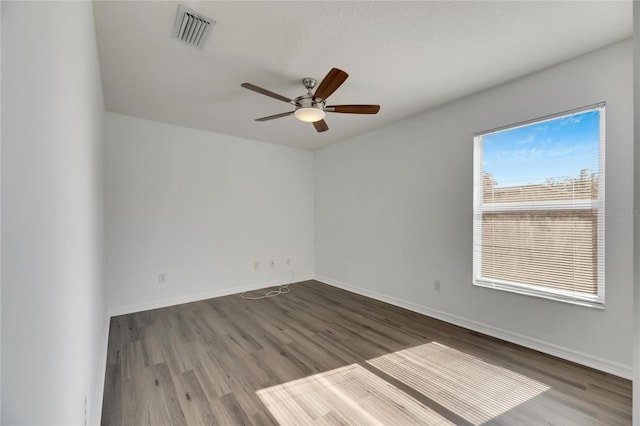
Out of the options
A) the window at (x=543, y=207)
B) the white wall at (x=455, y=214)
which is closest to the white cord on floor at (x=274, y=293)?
the white wall at (x=455, y=214)

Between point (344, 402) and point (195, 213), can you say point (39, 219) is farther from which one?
point (195, 213)

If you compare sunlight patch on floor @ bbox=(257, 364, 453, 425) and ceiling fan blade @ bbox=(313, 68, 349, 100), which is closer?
sunlight patch on floor @ bbox=(257, 364, 453, 425)

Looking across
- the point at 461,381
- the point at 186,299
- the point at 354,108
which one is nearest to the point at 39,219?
the point at 354,108

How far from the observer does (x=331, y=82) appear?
2.05m

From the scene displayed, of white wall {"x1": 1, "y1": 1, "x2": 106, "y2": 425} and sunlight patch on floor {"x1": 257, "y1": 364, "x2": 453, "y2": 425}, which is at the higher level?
white wall {"x1": 1, "y1": 1, "x2": 106, "y2": 425}

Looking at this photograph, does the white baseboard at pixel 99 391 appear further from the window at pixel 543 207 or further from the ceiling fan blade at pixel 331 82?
Result: the window at pixel 543 207

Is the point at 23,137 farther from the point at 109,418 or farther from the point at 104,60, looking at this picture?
the point at 104,60

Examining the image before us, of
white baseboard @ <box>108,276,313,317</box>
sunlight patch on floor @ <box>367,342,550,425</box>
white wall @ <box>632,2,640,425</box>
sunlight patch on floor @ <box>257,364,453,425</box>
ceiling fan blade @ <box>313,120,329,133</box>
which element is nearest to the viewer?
white wall @ <box>632,2,640,425</box>

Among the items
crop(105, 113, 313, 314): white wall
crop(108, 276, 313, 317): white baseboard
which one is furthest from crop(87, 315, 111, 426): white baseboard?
crop(105, 113, 313, 314): white wall

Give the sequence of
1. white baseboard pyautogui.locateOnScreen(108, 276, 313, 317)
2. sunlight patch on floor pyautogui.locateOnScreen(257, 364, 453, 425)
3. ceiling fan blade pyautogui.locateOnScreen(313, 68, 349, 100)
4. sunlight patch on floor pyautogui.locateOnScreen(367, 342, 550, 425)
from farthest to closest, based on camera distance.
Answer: white baseboard pyautogui.locateOnScreen(108, 276, 313, 317) < ceiling fan blade pyautogui.locateOnScreen(313, 68, 349, 100) < sunlight patch on floor pyautogui.locateOnScreen(367, 342, 550, 425) < sunlight patch on floor pyautogui.locateOnScreen(257, 364, 453, 425)

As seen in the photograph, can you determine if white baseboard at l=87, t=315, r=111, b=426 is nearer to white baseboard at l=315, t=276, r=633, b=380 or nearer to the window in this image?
white baseboard at l=315, t=276, r=633, b=380

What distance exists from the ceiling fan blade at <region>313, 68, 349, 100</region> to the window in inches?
70.4

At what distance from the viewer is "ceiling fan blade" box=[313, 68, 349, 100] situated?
191 cm

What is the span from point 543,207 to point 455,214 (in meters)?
0.80
